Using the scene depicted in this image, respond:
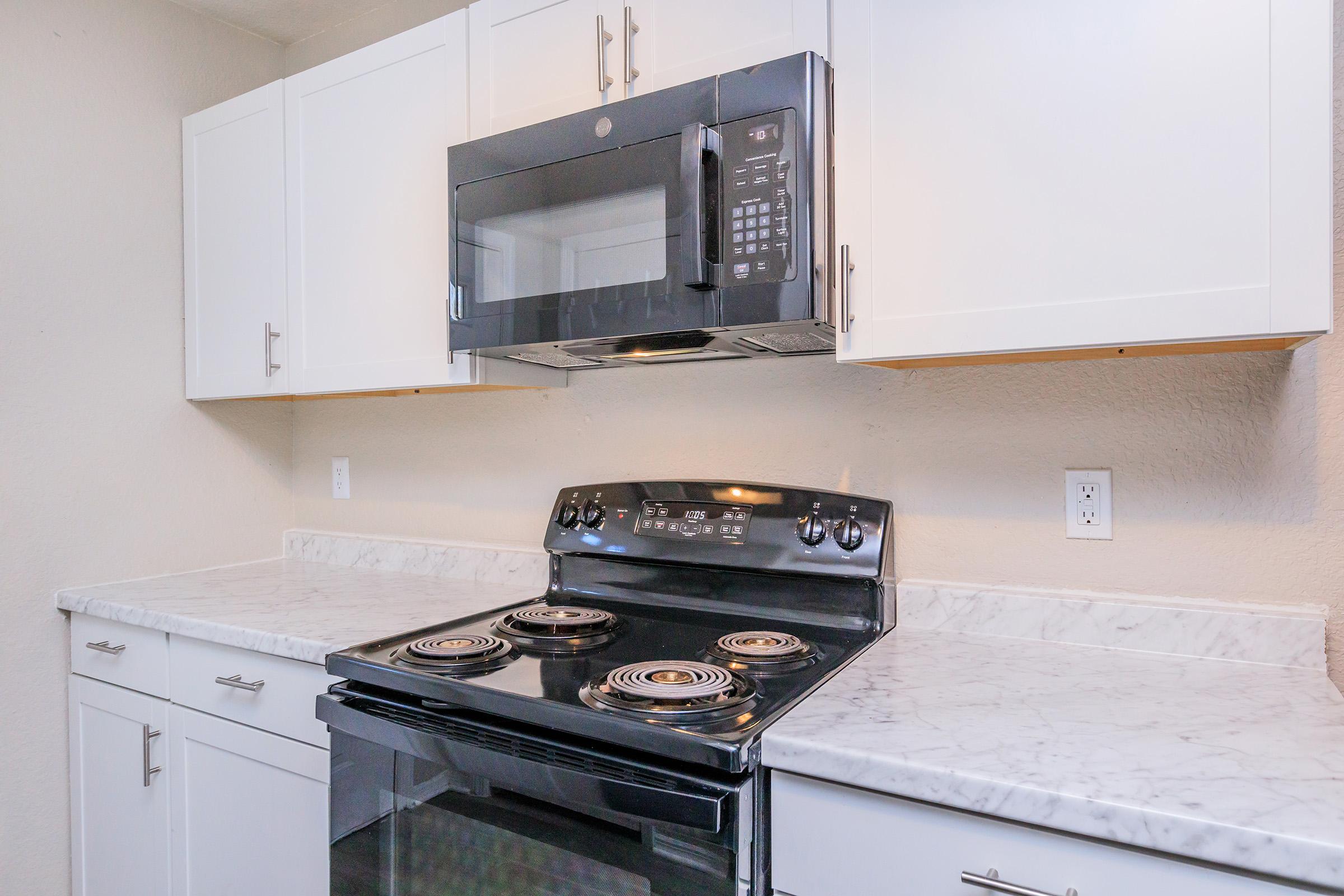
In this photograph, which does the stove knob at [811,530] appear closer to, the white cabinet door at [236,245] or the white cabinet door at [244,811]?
the white cabinet door at [244,811]

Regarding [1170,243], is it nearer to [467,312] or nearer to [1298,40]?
[1298,40]

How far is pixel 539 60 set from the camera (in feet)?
4.75

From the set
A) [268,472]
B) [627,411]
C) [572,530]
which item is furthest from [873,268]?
[268,472]

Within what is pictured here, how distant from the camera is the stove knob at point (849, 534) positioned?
4.54 ft

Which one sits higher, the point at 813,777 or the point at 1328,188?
the point at 1328,188

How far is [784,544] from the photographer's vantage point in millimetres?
1432

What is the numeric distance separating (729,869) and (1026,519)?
798mm

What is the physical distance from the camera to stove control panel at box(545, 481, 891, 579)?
4.57ft

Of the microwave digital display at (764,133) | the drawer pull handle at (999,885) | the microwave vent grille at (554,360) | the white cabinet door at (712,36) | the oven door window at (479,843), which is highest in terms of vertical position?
the white cabinet door at (712,36)

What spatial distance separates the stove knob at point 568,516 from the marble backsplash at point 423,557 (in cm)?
14

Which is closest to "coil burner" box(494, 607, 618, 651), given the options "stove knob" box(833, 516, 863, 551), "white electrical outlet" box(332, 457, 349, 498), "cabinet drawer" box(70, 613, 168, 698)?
"stove knob" box(833, 516, 863, 551)

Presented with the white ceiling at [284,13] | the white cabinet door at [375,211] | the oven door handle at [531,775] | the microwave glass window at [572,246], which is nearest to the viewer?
the oven door handle at [531,775]

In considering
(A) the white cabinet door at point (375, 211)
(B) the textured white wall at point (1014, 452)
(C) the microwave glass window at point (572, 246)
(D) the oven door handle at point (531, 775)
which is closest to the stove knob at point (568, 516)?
(B) the textured white wall at point (1014, 452)

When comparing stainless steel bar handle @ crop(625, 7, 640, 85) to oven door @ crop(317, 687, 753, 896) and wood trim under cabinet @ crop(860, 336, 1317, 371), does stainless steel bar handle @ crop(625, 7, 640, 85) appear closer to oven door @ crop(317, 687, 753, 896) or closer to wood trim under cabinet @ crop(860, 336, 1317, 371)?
wood trim under cabinet @ crop(860, 336, 1317, 371)
